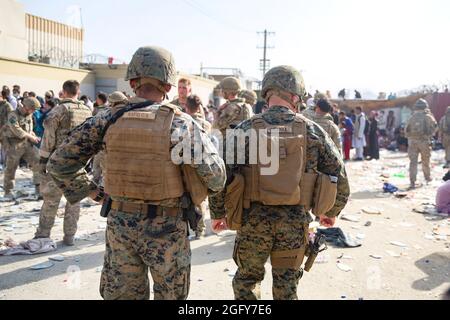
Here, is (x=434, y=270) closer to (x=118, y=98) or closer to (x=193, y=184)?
(x=193, y=184)

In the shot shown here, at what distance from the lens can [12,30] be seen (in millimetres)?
18547

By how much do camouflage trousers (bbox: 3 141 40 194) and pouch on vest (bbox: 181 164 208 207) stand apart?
565 cm

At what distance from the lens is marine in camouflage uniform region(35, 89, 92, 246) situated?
14.5ft

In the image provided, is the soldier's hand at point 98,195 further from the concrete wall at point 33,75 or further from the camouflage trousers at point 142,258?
the concrete wall at point 33,75

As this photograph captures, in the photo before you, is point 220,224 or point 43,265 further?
point 43,265

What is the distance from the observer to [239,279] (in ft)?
8.77

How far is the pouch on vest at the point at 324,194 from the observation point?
2633 mm

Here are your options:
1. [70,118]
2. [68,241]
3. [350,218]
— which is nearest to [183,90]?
[70,118]

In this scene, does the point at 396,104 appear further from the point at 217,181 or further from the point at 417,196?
the point at 217,181

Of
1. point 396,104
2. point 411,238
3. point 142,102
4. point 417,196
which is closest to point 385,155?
point 396,104

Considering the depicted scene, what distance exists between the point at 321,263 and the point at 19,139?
5588 mm

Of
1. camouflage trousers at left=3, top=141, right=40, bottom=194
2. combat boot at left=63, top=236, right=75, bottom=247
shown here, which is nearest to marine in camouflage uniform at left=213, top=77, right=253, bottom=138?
combat boot at left=63, top=236, right=75, bottom=247

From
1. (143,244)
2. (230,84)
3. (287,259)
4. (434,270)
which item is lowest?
(434,270)
